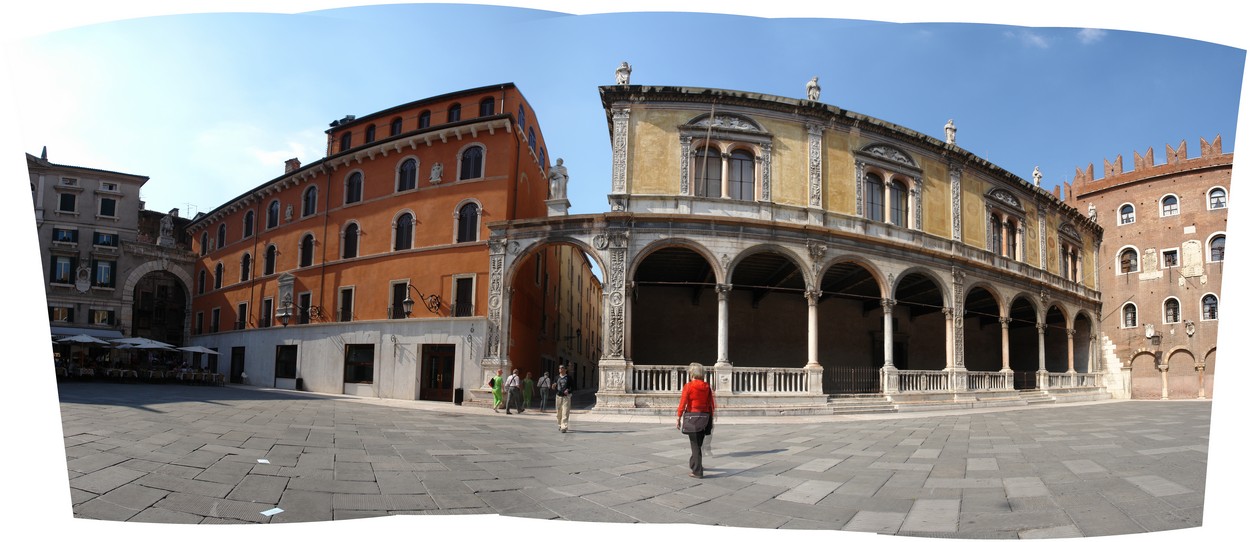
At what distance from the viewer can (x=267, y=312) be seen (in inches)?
163

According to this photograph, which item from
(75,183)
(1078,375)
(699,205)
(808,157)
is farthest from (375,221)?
(1078,375)

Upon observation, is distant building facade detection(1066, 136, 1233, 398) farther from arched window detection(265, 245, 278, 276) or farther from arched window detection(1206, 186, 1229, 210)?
arched window detection(265, 245, 278, 276)

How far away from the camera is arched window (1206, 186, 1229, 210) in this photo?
3.67 m

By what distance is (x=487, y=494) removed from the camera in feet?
9.04

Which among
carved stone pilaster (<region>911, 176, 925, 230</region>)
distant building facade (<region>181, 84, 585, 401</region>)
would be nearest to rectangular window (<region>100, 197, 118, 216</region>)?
distant building facade (<region>181, 84, 585, 401</region>)

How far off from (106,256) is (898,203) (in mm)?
21297

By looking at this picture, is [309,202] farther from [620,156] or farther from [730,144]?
[730,144]

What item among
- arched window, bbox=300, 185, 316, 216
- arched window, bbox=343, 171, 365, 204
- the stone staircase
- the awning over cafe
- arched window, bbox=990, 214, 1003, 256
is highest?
arched window, bbox=990, 214, 1003, 256

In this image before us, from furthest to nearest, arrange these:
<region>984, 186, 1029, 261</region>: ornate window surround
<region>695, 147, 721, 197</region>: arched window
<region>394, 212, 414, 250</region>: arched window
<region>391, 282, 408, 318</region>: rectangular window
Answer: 1. <region>984, 186, 1029, 261</region>: ornate window surround
2. <region>695, 147, 721, 197</region>: arched window
3. <region>391, 282, 408, 318</region>: rectangular window
4. <region>394, 212, 414, 250</region>: arched window

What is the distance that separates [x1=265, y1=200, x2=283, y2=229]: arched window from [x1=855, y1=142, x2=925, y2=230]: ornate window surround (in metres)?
18.5

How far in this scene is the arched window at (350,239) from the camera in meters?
3.86

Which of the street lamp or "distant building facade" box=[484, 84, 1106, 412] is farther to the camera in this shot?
"distant building facade" box=[484, 84, 1106, 412]

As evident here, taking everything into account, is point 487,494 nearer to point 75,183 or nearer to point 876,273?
point 75,183

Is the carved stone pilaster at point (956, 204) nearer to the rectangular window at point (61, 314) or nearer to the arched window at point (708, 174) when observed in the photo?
the arched window at point (708, 174)
